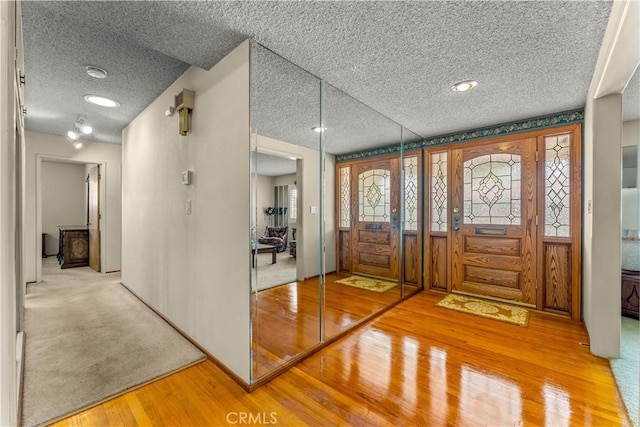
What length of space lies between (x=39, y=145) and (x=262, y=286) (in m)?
5.08

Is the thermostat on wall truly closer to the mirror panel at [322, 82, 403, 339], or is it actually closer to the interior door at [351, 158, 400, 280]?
the mirror panel at [322, 82, 403, 339]

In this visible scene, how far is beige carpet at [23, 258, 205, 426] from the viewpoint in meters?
1.74

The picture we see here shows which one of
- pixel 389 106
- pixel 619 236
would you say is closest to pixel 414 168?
pixel 389 106

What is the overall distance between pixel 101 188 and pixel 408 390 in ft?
19.5

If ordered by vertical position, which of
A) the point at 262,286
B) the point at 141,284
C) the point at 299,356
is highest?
the point at 262,286

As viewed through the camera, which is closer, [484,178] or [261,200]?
[261,200]

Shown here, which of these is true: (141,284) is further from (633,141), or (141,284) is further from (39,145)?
(633,141)

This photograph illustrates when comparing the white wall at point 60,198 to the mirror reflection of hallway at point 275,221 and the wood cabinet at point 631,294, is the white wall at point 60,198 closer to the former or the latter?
the mirror reflection of hallway at point 275,221

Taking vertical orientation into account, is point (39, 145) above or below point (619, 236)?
above

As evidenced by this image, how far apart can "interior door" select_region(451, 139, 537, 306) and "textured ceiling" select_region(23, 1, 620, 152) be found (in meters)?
0.57

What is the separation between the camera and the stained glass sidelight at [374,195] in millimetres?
3756

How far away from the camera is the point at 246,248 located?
5.98ft

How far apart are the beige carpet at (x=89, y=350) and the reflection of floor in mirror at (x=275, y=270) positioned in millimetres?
797

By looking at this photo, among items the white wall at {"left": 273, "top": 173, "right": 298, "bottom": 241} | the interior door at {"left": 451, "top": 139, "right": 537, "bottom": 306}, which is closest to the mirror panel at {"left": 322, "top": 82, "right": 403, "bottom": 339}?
the white wall at {"left": 273, "top": 173, "right": 298, "bottom": 241}
